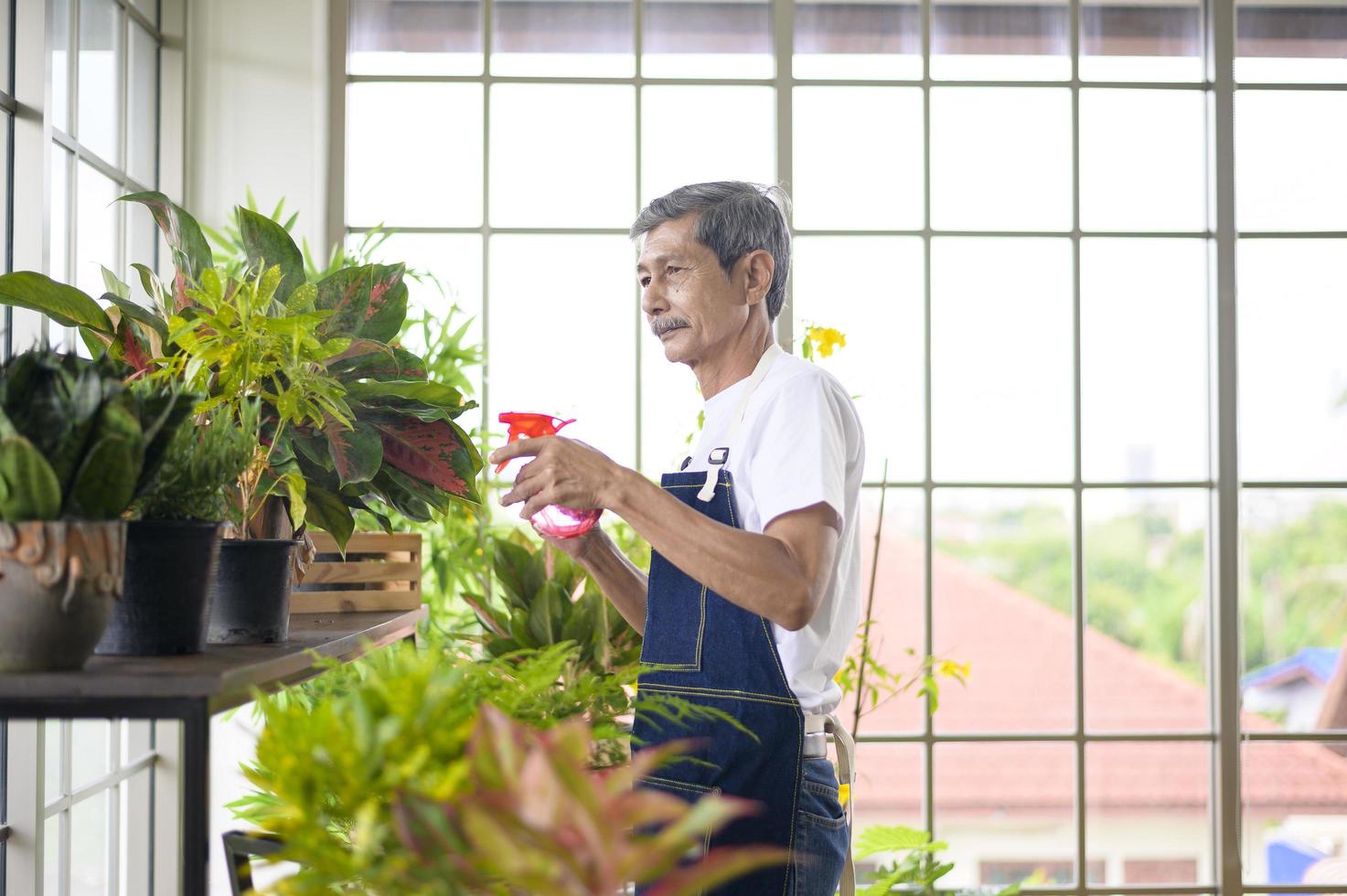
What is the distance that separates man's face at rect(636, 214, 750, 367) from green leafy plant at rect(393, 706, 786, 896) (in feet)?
3.71

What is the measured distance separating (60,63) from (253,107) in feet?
2.05

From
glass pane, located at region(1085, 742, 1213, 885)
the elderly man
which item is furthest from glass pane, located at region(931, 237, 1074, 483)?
the elderly man

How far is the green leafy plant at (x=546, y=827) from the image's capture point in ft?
1.82

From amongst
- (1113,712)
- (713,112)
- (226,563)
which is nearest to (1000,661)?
(1113,712)

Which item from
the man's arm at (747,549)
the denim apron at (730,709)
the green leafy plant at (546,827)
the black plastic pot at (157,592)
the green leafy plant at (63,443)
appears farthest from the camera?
the denim apron at (730,709)

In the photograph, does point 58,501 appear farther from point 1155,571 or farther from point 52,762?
point 1155,571

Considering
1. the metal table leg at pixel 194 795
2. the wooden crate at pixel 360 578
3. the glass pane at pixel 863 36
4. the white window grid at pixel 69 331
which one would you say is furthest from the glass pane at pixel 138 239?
the metal table leg at pixel 194 795

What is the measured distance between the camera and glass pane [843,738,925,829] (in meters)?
3.26

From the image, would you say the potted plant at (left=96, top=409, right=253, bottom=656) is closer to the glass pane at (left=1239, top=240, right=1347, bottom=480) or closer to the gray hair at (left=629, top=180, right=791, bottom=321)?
the gray hair at (left=629, top=180, right=791, bottom=321)

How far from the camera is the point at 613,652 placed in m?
2.25

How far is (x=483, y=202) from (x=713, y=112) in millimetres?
733

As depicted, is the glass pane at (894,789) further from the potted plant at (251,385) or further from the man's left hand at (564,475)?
the potted plant at (251,385)

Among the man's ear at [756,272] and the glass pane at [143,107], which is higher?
the glass pane at [143,107]

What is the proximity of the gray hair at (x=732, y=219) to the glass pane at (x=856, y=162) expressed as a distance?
161cm
